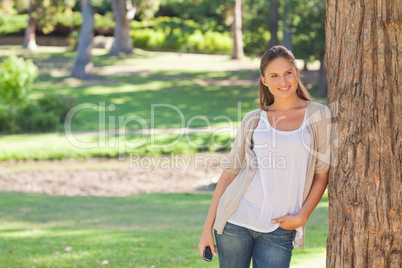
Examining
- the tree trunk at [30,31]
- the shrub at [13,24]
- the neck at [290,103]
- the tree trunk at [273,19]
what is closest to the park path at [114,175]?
the neck at [290,103]

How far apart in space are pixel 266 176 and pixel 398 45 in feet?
2.95

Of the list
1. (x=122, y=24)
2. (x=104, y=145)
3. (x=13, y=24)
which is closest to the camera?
(x=104, y=145)

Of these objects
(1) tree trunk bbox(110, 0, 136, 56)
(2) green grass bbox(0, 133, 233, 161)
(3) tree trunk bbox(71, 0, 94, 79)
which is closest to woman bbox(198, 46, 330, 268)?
(2) green grass bbox(0, 133, 233, 161)

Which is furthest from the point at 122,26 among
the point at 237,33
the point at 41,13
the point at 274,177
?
the point at 274,177

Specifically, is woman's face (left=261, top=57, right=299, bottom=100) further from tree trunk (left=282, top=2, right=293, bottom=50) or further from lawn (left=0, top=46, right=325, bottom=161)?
tree trunk (left=282, top=2, right=293, bottom=50)

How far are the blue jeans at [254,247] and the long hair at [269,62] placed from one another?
68cm

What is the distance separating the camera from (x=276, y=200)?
104 inches

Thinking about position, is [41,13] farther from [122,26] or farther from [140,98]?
[140,98]

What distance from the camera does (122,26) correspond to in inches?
1284

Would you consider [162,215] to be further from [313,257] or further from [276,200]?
[276,200]

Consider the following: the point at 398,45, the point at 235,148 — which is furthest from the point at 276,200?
the point at 398,45

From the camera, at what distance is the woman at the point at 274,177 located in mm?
2637

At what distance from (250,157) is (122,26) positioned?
1221 inches

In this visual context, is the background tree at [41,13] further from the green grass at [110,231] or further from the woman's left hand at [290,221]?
the woman's left hand at [290,221]
